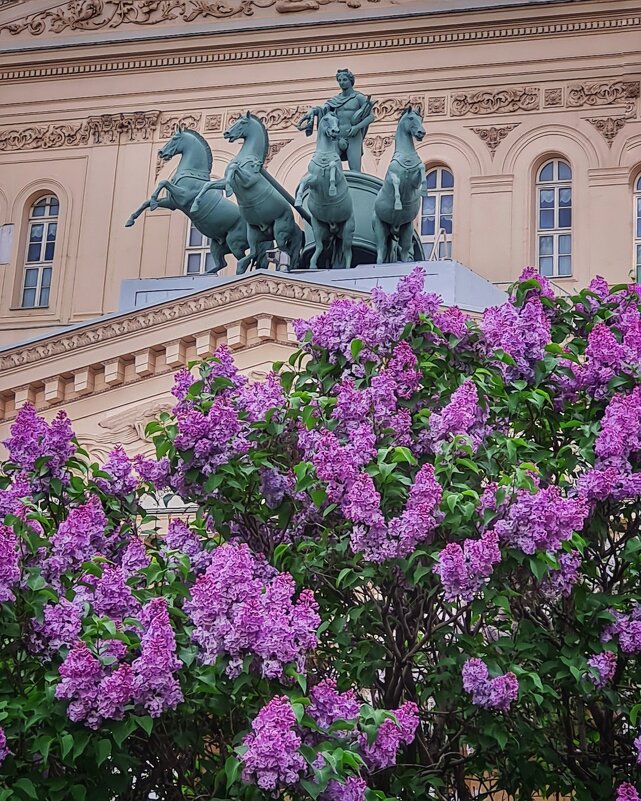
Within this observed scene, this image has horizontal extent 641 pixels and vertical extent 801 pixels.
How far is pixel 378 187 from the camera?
102ft

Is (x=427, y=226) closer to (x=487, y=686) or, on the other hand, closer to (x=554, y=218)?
(x=554, y=218)

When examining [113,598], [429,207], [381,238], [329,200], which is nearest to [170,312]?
[329,200]

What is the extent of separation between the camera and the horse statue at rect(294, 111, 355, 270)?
90.8 ft

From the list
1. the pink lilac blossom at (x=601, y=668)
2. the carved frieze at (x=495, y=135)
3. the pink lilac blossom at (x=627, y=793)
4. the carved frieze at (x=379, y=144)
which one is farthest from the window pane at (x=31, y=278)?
the pink lilac blossom at (x=627, y=793)

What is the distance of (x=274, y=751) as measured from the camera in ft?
29.9

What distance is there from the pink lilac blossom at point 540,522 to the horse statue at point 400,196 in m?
17.9

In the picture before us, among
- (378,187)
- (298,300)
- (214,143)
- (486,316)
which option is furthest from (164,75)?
(486,316)

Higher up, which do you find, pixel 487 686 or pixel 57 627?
pixel 57 627

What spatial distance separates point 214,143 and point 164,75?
193cm

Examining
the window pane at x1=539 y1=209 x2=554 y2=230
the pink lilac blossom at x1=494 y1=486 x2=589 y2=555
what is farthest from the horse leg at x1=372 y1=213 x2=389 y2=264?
the pink lilac blossom at x1=494 y1=486 x2=589 y2=555

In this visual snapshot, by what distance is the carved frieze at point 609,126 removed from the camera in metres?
35.1

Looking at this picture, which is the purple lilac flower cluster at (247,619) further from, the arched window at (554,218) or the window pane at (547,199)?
the window pane at (547,199)

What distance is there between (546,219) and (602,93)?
2664 millimetres

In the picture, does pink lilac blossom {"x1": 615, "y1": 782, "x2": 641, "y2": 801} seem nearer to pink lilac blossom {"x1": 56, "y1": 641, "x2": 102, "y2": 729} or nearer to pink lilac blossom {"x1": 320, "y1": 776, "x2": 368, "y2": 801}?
pink lilac blossom {"x1": 320, "y1": 776, "x2": 368, "y2": 801}
